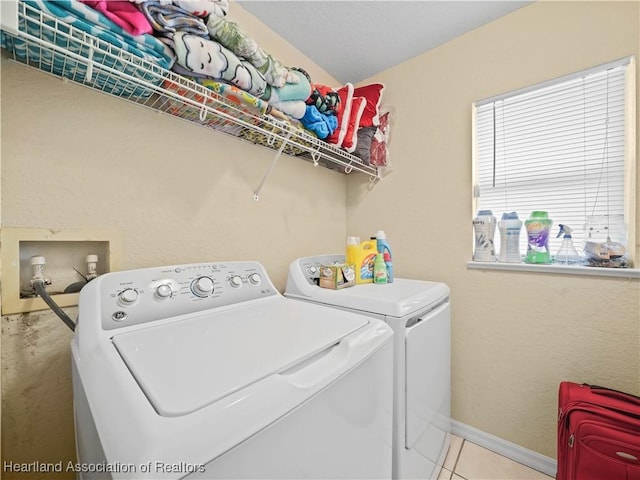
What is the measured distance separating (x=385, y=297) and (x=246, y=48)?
1146mm

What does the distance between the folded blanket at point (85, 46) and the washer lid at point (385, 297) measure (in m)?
1.06

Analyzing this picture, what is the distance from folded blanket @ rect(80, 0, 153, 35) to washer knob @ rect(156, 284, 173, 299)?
79 cm

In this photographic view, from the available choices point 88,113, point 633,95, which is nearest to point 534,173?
point 633,95

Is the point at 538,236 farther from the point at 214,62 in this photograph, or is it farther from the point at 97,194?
the point at 97,194

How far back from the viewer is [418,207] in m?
1.85

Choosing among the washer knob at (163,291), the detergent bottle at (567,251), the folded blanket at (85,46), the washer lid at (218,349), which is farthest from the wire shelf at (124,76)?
the detergent bottle at (567,251)

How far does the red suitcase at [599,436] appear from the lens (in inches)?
38.0

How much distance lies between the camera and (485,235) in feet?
5.22

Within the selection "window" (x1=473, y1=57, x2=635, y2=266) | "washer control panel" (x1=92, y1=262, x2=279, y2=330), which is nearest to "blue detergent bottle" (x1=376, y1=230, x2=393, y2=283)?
"window" (x1=473, y1=57, x2=635, y2=266)

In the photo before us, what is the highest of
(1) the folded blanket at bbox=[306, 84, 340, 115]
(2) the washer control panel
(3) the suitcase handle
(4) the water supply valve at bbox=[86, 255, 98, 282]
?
(1) the folded blanket at bbox=[306, 84, 340, 115]

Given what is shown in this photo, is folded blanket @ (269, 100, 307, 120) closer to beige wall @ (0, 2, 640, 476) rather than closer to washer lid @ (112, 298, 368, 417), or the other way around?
beige wall @ (0, 2, 640, 476)

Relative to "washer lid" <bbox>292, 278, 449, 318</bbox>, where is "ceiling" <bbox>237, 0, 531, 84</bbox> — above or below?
above

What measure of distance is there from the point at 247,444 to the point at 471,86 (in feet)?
6.79

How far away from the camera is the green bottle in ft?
5.06
